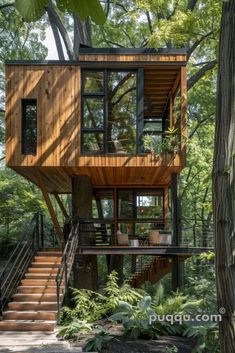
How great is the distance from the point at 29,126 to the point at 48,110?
2.27ft

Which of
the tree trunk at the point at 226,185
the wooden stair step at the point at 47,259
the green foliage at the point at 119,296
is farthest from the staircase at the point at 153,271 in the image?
the tree trunk at the point at 226,185

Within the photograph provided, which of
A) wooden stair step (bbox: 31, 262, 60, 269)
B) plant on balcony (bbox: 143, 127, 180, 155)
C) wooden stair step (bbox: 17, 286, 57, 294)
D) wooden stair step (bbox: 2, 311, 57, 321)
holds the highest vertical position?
plant on balcony (bbox: 143, 127, 180, 155)

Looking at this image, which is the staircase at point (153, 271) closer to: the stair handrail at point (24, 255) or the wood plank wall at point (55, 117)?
the stair handrail at point (24, 255)

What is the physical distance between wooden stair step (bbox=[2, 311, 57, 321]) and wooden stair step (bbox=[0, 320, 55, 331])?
0.91 feet

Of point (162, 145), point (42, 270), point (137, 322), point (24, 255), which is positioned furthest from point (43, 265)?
point (137, 322)

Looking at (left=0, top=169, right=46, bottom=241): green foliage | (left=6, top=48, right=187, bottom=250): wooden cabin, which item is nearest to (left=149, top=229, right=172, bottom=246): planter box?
(left=6, top=48, right=187, bottom=250): wooden cabin

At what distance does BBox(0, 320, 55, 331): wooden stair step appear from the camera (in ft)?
28.3

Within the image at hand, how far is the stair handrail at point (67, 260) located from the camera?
9.25 meters

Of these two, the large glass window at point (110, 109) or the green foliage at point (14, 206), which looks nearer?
the large glass window at point (110, 109)

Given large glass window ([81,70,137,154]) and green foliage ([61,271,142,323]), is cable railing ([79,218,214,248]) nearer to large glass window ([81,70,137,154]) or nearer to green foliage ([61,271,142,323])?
large glass window ([81,70,137,154])

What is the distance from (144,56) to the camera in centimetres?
1116

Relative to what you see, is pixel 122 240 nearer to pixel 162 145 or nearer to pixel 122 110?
pixel 162 145

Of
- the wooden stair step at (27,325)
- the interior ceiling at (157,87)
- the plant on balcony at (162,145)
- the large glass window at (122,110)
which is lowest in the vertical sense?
the wooden stair step at (27,325)

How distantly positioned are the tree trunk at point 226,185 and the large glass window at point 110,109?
346 inches
